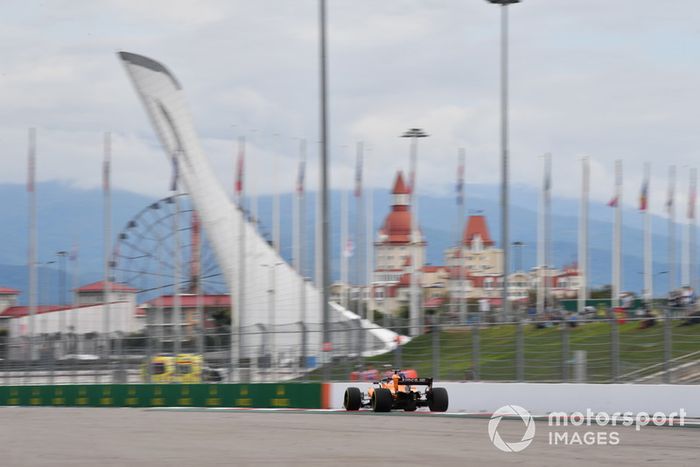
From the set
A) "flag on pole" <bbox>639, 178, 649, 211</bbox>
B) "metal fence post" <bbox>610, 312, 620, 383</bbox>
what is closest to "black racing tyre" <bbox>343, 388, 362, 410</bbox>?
"metal fence post" <bbox>610, 312, 620, 383</bbox>

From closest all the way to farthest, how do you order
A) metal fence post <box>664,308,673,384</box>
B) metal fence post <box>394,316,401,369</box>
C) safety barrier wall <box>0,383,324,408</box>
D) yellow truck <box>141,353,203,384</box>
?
metal fence post <box>664,308,673,384</box> < metal fence post <box>394,316,401,369</box> < safety barrier wall <box>0,383,324,408</box> < yellow truck <box>141,353,203,384</box>

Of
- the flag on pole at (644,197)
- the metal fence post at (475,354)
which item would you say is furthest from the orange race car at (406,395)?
the flag on pole at (644,197)

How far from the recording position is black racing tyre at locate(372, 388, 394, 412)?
2091 cm

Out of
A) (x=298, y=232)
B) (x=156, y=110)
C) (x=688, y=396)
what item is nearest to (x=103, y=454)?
(x=688, y=396)

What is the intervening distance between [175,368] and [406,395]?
912 cm

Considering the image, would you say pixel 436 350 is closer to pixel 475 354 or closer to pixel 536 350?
pixel 475 354

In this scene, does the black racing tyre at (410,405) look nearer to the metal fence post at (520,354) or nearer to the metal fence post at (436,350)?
the metal fence post at (520,354)

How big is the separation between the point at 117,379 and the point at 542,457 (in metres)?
18.7

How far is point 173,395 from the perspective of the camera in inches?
1097

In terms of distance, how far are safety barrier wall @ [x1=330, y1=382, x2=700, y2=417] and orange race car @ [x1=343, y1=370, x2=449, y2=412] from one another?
198cm

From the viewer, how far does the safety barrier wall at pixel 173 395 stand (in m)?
26.0

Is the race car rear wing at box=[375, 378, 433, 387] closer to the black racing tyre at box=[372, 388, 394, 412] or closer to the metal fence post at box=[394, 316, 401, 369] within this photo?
the black racing tyre at box=[372, 388, 394, 412]

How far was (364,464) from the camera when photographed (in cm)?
1233

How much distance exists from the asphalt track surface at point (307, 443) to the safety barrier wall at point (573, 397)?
2.17 m
